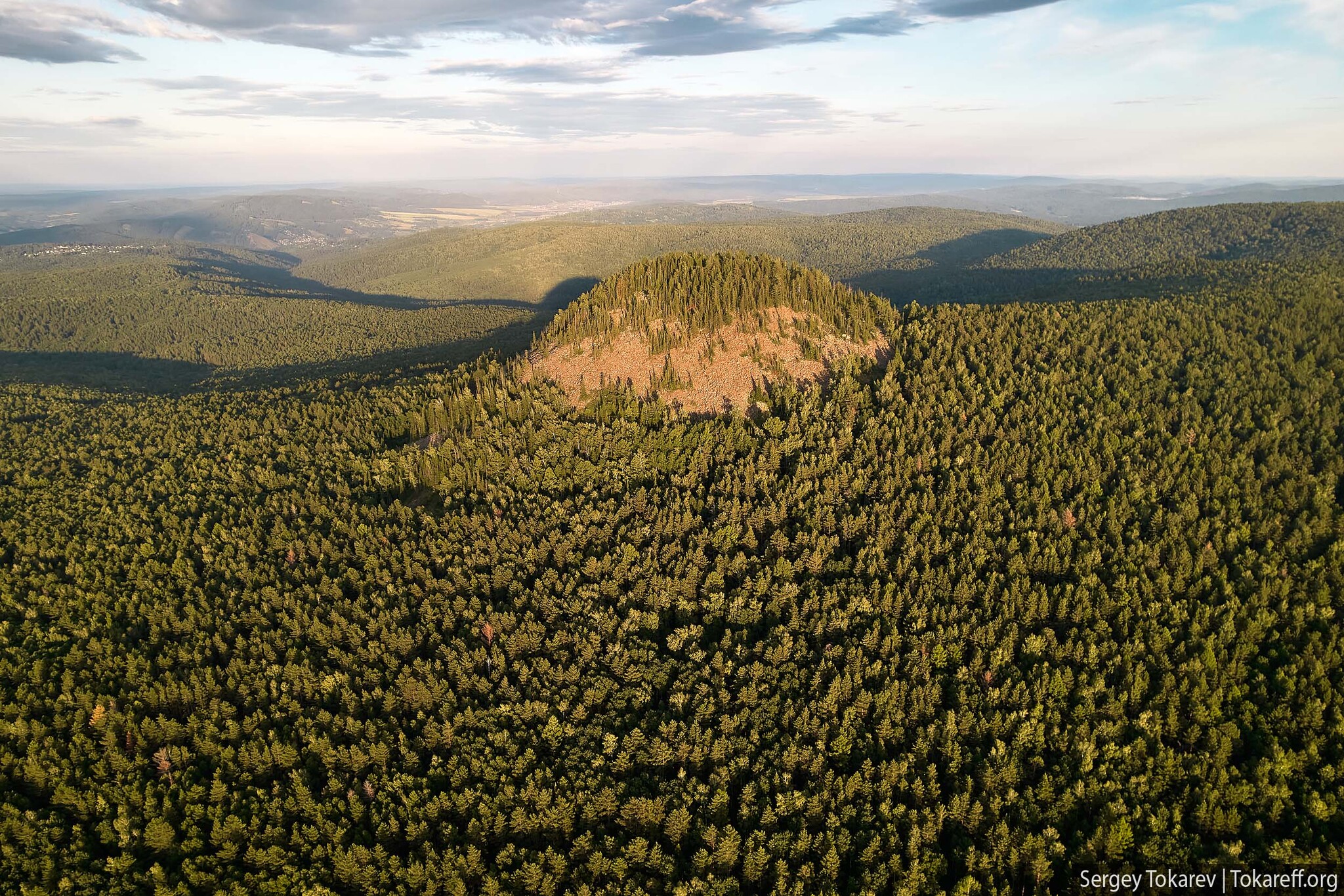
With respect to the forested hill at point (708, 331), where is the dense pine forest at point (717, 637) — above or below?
below

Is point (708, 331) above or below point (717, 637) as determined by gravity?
above

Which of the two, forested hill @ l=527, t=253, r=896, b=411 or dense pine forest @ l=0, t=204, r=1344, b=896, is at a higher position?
forested hill @ l=527, t=253, r=896, b=411

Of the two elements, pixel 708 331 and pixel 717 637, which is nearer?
pixel 717 637

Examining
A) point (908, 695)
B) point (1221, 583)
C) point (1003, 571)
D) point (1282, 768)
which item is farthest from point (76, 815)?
point (1221, 583)

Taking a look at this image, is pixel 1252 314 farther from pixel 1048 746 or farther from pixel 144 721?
pixel 144 721

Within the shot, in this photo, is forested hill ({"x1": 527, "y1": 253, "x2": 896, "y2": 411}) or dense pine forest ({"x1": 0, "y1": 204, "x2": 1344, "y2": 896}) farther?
forested hill ({"x1": 527, "y1": 253, "x2": 896, "y2": 411})
